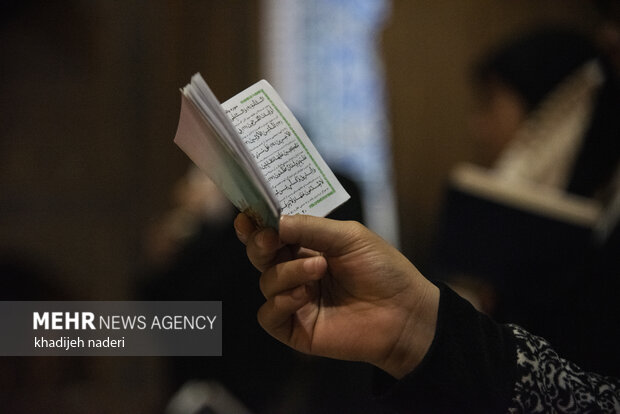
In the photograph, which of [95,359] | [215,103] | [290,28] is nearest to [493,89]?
[290,28]

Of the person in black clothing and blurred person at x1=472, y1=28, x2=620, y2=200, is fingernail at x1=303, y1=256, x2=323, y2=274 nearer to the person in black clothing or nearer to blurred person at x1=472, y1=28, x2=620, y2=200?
the person in black clothing

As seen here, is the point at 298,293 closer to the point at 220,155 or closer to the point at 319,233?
the point at 319,233

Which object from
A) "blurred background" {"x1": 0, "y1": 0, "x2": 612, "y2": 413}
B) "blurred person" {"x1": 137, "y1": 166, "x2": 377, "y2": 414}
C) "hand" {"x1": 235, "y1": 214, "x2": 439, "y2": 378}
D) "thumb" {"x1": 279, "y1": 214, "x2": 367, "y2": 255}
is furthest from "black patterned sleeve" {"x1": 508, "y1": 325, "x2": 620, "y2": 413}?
"blurred background" {"x1": 0, "y1": 0, "x2": 612, "y2": 413}

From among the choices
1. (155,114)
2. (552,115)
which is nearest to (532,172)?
(552,115)

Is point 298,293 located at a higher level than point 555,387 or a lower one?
higher

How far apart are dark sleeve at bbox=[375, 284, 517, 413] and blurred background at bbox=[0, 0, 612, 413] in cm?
197

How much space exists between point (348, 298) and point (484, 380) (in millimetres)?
216

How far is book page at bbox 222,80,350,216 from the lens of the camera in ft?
2.77

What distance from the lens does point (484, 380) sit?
2.81 feet

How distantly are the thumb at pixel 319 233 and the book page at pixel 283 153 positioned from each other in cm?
4

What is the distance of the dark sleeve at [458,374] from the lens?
2.80ft

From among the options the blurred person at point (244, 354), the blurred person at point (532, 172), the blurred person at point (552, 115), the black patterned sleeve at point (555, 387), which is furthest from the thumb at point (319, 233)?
the blurred person at point (552, 115)

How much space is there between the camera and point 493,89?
2221 mm

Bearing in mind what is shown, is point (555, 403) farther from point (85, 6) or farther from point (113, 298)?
point (85, 6)
